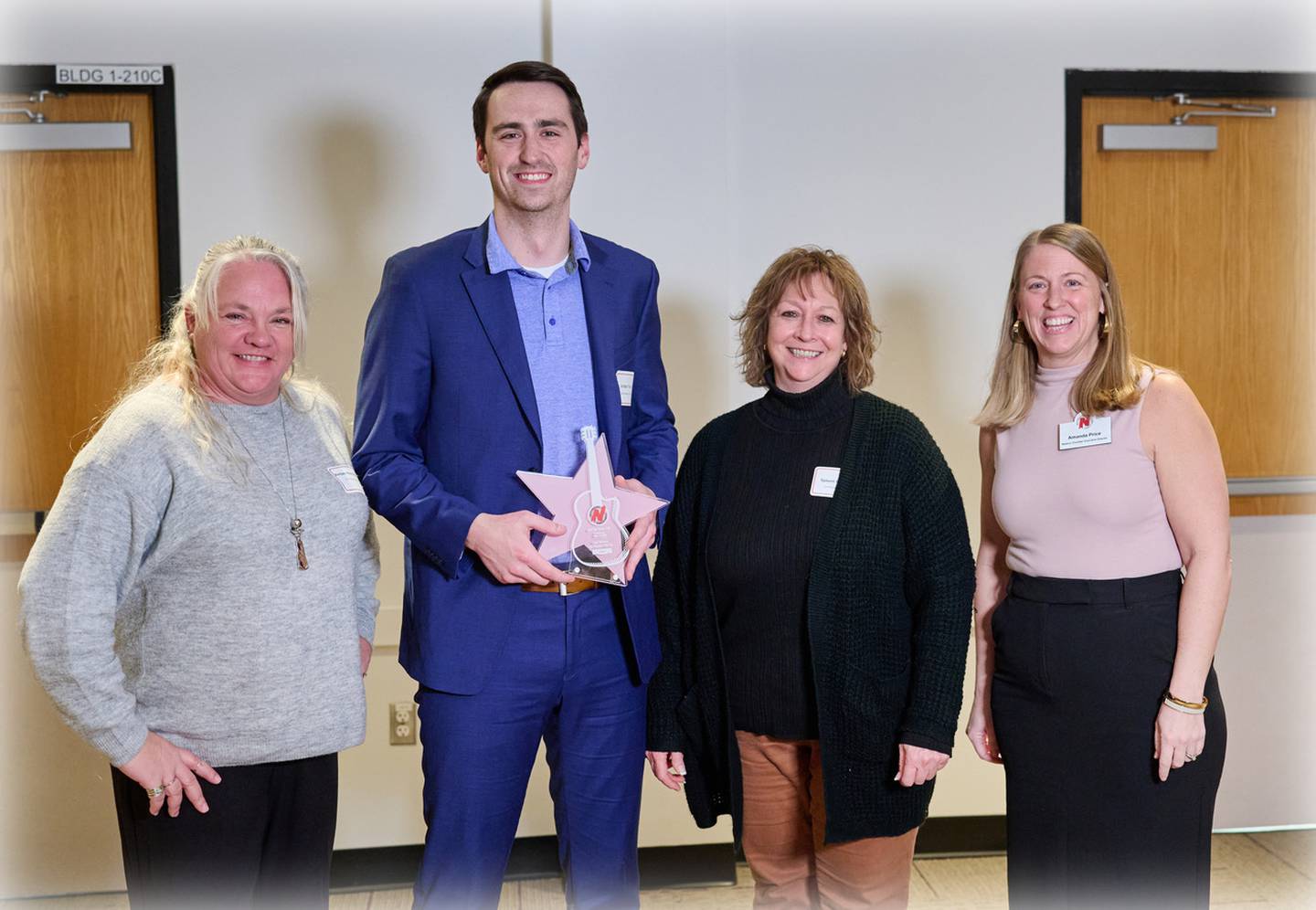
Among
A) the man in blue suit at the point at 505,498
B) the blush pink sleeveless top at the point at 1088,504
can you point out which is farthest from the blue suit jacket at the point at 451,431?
the blush pink sleeveless top at the point at 1088,504

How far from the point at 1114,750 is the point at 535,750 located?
3.65ft

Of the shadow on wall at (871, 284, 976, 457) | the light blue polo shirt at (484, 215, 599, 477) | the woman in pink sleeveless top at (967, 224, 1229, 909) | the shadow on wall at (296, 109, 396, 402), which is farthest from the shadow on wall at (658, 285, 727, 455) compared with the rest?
the woman in pink sleeveless top at (967, 224, 1229, 909)

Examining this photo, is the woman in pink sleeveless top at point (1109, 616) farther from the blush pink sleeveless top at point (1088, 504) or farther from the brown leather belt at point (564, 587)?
the brown leather belt at point (564, 587)

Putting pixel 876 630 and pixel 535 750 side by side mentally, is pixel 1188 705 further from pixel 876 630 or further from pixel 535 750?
pixel 535 750

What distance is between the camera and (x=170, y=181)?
10.8 ft

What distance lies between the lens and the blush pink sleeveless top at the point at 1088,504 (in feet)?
6.77

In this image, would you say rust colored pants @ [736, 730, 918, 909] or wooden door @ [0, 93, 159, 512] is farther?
wooden door @ [0, 93, 159, 512]

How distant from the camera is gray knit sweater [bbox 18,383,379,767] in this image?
169 cm

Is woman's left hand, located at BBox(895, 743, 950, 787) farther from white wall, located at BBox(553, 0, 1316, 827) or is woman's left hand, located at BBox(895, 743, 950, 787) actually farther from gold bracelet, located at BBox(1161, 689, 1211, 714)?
white wall, located at BBox(553, 0, 1316, 827)

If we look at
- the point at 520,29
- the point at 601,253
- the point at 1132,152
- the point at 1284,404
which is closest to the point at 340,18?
the point at 520,29

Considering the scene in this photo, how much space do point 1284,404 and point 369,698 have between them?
325cm

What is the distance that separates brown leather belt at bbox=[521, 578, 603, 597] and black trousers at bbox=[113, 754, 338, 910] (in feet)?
1.58

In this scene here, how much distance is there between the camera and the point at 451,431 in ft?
6.70

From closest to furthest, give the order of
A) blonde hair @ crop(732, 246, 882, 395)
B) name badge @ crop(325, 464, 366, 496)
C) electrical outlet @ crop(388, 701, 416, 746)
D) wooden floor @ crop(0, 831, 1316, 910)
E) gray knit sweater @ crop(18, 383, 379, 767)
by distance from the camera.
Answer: gray knit sweater @ crop(18, 383, 379, 767) < name badge @ crop(325, 464, 366, 496) < blonde hair @ crop(732, 246, 882, 395) < wooden floor @ crop(0, 831, 1316, 910) < electrical outlet @ crop(388, 701, 416, 746)
